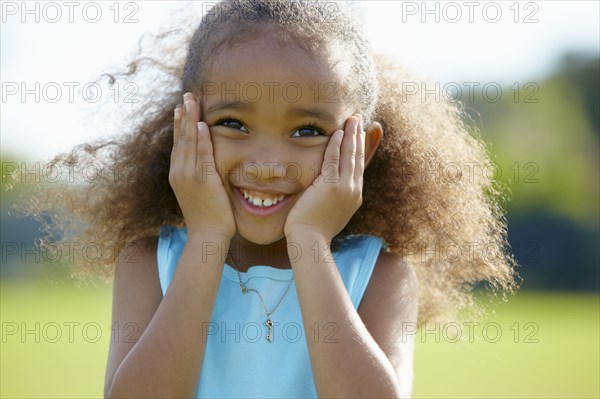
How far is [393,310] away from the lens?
3629 mm

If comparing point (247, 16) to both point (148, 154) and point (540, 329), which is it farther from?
point (540, 329)

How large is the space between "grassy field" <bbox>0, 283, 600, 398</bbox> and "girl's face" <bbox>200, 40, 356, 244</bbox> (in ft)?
4.93

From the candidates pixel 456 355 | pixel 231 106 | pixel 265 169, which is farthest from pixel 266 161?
pixel 456 355

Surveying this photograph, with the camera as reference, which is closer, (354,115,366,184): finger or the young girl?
the young girl

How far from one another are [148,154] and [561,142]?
154ft

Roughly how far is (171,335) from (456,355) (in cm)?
1548

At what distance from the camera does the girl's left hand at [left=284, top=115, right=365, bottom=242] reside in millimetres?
3543

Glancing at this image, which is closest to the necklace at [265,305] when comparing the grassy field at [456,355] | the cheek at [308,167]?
the cheek at [308,167]

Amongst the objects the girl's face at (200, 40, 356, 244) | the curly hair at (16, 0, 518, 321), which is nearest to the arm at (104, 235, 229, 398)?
the girl's face at (200, 40, 356, 244)

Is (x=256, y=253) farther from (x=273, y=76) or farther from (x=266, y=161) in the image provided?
(x=273, y=76)

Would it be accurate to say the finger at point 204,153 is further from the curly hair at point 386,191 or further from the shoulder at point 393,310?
the shoulder at point 393,310

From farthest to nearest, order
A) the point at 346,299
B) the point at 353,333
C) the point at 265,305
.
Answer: the point at 265,305
the point at 346,299
the point at 353,333

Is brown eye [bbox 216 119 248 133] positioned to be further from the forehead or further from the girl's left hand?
the girl's left hand

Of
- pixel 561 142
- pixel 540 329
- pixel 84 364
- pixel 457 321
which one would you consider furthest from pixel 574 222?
pixel 457 321
